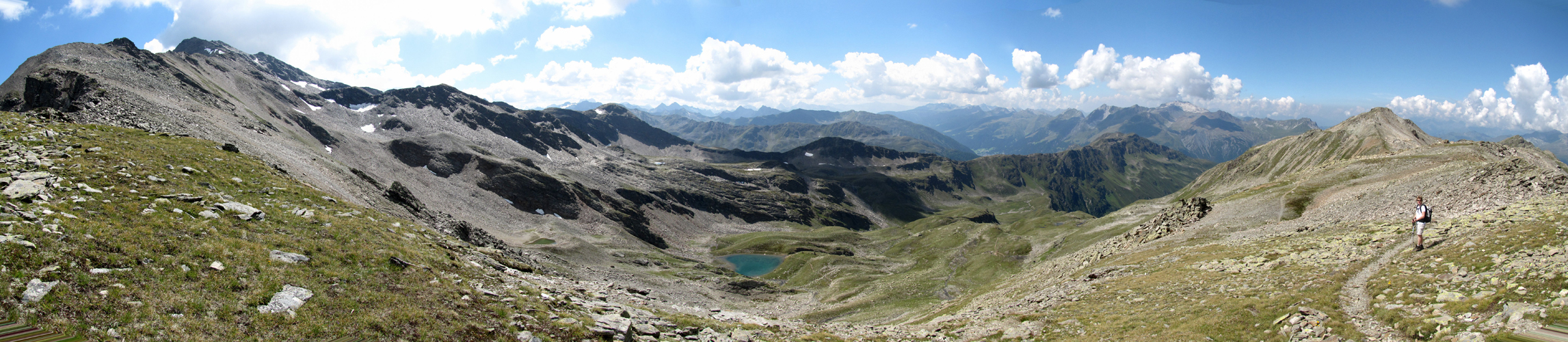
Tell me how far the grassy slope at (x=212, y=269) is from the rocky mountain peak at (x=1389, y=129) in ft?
637

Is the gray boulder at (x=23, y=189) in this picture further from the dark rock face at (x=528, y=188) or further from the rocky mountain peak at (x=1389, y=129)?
the rocky mountain peak at (x=1389, y=129)

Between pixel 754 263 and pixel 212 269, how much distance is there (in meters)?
142

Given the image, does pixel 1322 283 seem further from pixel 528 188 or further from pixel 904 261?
pixel 528 188

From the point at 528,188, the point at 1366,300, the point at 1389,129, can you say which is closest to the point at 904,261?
the point at 528,188

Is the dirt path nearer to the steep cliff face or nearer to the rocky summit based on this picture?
the rocky summit

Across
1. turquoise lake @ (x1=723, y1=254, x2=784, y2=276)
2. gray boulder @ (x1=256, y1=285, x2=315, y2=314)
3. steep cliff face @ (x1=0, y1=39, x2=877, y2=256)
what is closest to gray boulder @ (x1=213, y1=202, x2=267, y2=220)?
gray boulder @ (x1=256, y1=285, x2=315, y2=314)

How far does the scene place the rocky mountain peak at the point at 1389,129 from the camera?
467ft

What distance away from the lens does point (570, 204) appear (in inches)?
6678

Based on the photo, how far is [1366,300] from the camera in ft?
79.5

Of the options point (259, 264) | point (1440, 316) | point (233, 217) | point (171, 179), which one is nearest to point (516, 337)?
point (259, 264)

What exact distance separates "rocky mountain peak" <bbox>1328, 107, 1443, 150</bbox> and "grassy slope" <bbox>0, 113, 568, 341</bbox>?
194m

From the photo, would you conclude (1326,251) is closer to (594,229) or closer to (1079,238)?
(1079,238)

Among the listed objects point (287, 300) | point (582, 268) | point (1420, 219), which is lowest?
point (582, 268)

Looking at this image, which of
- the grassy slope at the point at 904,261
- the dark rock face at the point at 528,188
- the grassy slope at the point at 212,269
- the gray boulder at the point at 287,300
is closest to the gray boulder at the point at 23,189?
the grassy slope at the point at 212,269
